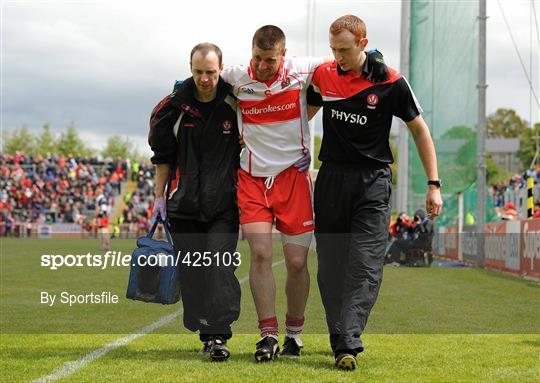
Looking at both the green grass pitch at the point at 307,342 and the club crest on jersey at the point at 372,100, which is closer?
the green grass pitch at the point at 307,342

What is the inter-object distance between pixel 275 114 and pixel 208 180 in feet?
2.12

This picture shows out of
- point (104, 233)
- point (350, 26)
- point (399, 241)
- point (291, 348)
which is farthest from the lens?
point (104, 233)

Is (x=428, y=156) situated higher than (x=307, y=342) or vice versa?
(x=428, y=156)

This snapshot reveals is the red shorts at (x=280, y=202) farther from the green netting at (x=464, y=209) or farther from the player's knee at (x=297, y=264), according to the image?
the green netting at (x=464, y=209)

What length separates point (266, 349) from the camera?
586cm

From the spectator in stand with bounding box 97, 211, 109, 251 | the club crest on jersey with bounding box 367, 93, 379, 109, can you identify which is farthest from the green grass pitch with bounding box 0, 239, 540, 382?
the spectator in stand with bounding box 97, 211, 109, 251

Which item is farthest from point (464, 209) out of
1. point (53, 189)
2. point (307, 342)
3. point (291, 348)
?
point (53, 189)

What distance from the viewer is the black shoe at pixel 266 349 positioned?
5832 millimetres

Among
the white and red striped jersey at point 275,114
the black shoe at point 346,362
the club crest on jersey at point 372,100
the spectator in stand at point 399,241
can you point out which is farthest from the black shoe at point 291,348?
the spectator in stand at point 399,241

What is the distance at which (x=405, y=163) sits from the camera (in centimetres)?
3050

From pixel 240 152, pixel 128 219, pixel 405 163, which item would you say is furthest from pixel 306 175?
pixel 128 219

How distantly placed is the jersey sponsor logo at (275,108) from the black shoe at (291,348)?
1.53 metres

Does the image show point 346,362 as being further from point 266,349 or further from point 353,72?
point 353,72

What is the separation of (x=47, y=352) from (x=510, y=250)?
45.4 ft
